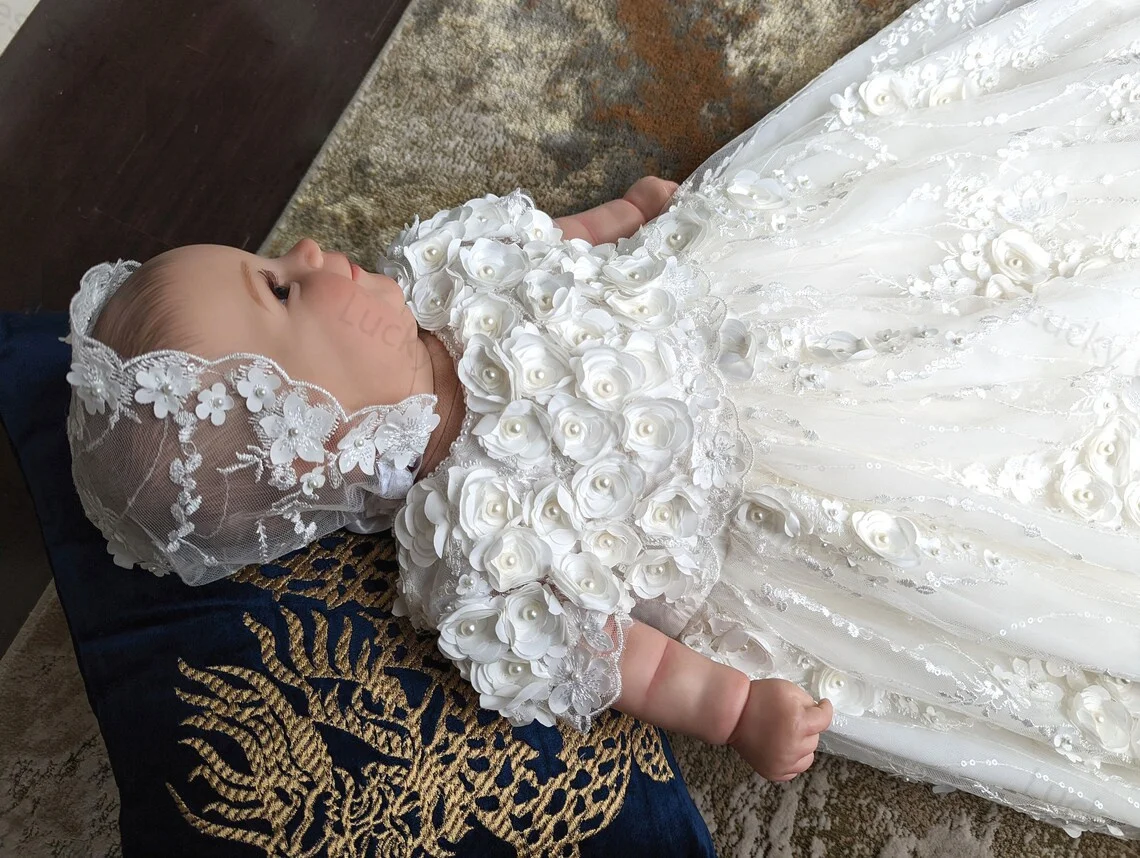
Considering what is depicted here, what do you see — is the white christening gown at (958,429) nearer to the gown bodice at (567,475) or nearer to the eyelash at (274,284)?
the gown bodice at (567,475)

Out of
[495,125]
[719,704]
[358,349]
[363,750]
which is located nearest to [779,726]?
[719,704]

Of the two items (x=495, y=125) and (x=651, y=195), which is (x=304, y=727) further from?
(x=495, y=125)

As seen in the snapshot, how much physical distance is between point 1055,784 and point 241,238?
134cm

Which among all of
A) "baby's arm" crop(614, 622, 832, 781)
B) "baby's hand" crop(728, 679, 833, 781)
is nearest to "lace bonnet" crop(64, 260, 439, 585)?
"baby's arm" crop(614, 622, 832, 781)

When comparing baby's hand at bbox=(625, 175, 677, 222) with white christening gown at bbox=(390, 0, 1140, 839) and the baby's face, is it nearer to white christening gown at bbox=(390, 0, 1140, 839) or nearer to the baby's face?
white christening gown at bbox=(390, 0, 1140, 839)

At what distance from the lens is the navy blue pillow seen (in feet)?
2.41

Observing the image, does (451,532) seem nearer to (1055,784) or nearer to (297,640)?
(297,640)

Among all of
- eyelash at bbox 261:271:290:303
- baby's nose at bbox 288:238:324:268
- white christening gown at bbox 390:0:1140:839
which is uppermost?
baby's nose at bbox 288:238:324:268

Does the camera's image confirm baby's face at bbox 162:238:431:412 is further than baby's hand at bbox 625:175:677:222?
No

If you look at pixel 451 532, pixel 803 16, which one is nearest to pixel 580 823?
pixel 451 532

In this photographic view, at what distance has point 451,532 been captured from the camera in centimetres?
77

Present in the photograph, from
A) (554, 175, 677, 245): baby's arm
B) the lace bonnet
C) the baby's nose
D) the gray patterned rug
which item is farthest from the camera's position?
the gray patterned rug

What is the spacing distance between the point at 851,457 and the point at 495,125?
31.7 inches

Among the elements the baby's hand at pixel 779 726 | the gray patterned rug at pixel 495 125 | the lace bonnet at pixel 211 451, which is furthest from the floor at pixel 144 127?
the baby's hand at pixel 779 726
